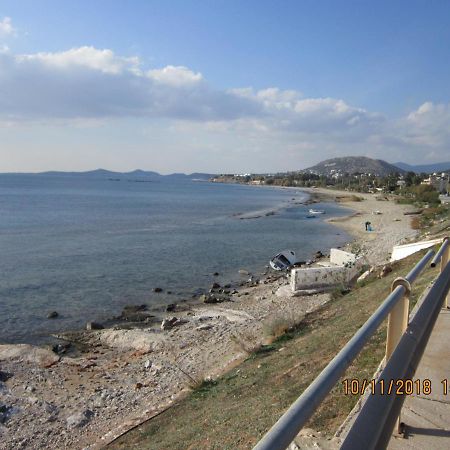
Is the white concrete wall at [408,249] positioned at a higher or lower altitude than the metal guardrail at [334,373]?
lower

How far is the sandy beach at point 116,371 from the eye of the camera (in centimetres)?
1052

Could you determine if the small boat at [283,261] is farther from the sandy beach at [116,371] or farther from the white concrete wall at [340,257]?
the sandy beach at [116,371]

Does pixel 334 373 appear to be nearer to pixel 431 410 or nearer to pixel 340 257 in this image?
pixel 431 410

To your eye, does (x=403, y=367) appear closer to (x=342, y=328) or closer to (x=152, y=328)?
(x=342, y=328)

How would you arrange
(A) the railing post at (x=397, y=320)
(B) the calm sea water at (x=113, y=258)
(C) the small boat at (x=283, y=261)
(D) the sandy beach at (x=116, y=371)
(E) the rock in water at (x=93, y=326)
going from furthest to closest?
(C) the small boat at (x=283, y=261) < (B) the calm sea water at (x=113, y=258) < (E) the rock in water at (x=93, y=326) < (D) the sandy beach at (x=116, y=371) < (A) the railing post at (x=397, y=320)

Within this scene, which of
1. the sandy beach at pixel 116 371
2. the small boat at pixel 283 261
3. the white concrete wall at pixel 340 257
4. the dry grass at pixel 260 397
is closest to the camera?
the dry grass at pixel 260 397

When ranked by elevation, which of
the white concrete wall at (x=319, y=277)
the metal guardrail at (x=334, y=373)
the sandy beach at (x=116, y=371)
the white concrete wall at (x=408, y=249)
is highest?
the metal guardrail at (x=334, y=373)

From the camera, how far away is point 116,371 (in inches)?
550

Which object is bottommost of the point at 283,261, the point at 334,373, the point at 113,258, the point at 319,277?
the point at 113,258

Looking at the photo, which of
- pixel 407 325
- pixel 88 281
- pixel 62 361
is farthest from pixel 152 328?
pixel 407 325

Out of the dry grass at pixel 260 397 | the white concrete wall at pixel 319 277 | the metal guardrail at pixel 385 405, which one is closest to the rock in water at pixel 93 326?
the white concrete wall at pixel 319 277

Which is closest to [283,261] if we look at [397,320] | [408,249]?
[408,249]

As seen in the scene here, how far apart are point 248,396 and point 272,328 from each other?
535cm

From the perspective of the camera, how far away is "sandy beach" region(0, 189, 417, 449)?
1052cm
